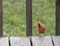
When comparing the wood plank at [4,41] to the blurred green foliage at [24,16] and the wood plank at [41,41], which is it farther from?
the wood plank at [41,41]

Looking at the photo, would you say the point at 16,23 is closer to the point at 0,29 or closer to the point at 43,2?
the point at 0,29

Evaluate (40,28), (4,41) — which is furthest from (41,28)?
(4,41)

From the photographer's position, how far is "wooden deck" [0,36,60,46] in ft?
4.33

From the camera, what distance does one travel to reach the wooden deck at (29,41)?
132cm

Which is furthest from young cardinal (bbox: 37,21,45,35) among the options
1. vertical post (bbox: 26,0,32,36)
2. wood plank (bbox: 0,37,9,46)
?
wood plank (bbox: 0,37,9,46)

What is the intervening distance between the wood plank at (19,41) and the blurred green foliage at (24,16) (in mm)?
70

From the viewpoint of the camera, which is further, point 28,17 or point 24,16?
point 24,16

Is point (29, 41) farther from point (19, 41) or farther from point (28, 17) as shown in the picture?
point (28, 17)

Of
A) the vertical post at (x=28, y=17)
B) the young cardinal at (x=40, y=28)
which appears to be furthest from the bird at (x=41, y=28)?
the vertical post at (x=28, y=17)

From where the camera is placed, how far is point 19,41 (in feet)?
4.41

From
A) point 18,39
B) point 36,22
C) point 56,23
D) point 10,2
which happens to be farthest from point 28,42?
point 10,2

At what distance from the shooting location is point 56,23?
132cm

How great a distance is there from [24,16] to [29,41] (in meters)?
0.25

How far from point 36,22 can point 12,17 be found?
0.26 metres
